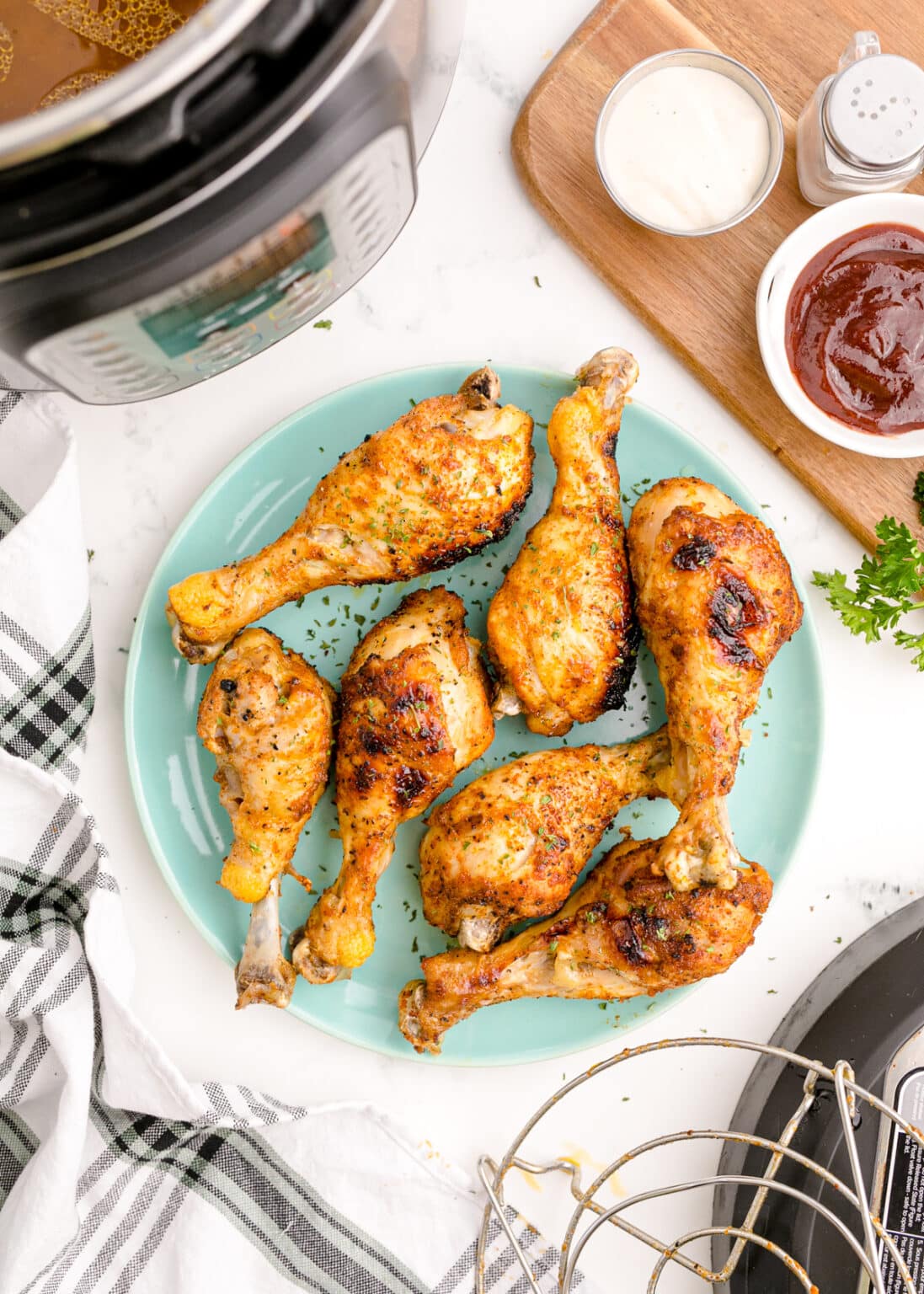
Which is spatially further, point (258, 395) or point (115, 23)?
point (258, 395)

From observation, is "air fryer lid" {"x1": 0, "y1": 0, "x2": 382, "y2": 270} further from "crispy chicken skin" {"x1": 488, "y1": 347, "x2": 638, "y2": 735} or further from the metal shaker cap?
the metal shaker cap

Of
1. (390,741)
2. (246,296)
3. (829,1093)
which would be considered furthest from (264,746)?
(829,1093)

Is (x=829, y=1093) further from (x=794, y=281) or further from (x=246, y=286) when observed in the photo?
(x=246, y=286)

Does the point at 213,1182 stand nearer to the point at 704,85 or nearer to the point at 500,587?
the point at 500,587

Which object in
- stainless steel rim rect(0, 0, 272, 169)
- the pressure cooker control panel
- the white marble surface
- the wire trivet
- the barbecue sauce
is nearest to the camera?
stainless steel rim rect(0, 0, 272, 169)

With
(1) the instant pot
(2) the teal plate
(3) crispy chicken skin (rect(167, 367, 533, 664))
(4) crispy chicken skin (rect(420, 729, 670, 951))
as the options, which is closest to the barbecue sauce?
(2) the teal plate

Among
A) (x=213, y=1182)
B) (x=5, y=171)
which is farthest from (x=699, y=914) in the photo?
(x=5, y=171)
